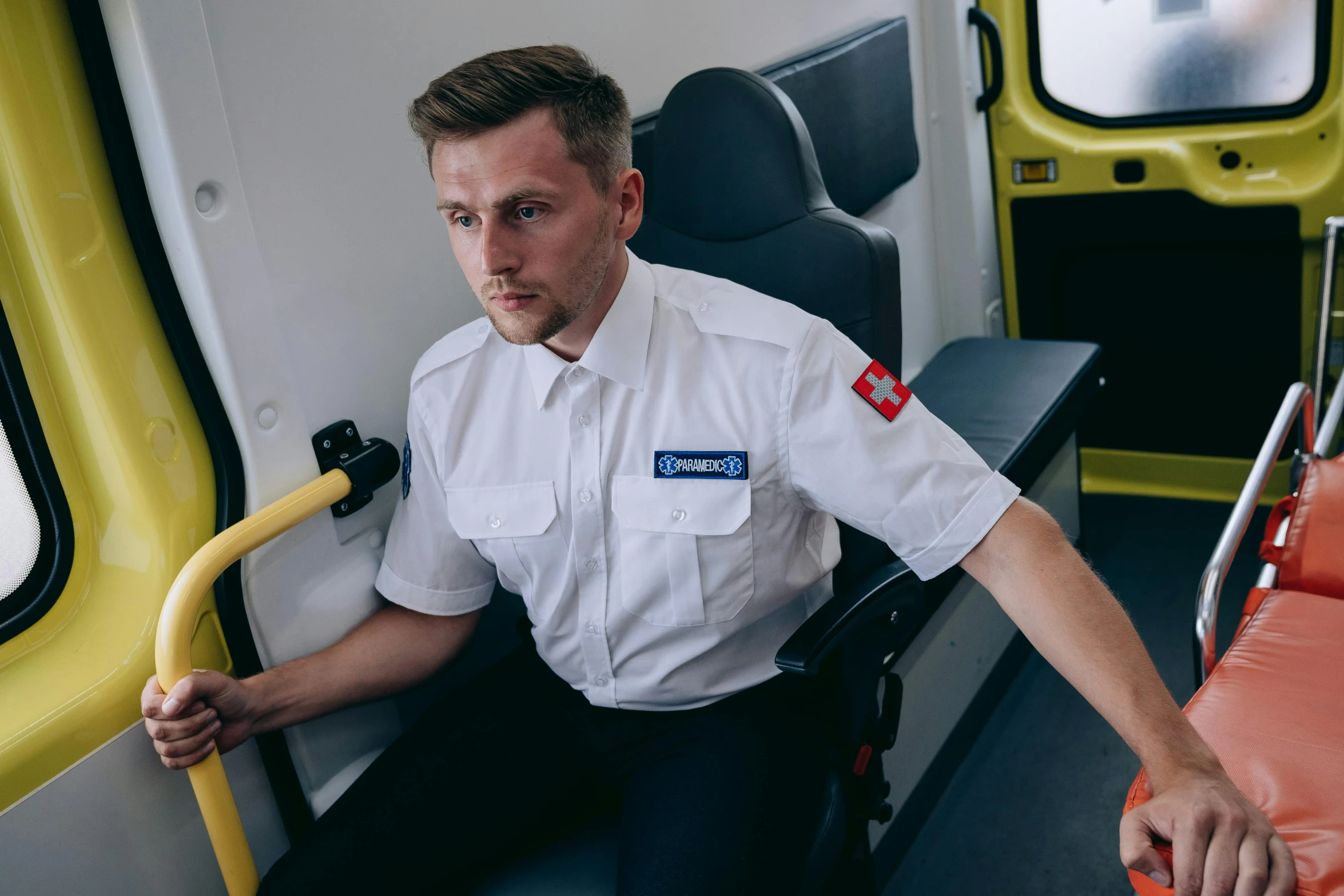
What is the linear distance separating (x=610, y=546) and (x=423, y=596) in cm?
35

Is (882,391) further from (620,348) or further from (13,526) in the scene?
(13,526)

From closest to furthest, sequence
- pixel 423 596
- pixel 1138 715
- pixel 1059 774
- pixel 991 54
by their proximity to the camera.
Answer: pixel 1138 715, pixel 423 596, pixel 1059 774, pixel 991 54

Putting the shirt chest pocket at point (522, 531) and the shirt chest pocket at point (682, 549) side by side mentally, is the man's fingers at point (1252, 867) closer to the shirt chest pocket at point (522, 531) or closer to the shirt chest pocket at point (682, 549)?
the shirt chest pocket at point (682, 549)

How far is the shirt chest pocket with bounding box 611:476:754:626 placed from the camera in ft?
5.30

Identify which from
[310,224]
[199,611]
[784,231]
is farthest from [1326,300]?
[199,611]

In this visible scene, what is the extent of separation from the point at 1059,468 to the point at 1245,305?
36.1 inches

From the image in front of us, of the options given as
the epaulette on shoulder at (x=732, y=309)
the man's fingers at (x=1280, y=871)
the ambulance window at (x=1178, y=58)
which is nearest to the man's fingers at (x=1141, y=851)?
the man's fingers at (x=1280, y=871)

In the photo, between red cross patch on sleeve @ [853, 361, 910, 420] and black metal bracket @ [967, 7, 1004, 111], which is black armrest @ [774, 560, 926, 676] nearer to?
red cross patch on sleeve @ [853, 361, 910, 420]

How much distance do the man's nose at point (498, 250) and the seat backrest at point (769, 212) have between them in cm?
52

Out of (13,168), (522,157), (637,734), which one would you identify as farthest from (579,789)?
(13,168)

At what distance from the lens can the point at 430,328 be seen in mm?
1949

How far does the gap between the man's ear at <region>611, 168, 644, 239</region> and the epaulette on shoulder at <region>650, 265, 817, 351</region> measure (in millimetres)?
119

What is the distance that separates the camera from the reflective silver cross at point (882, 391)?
157 cm

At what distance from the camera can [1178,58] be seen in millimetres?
3238
